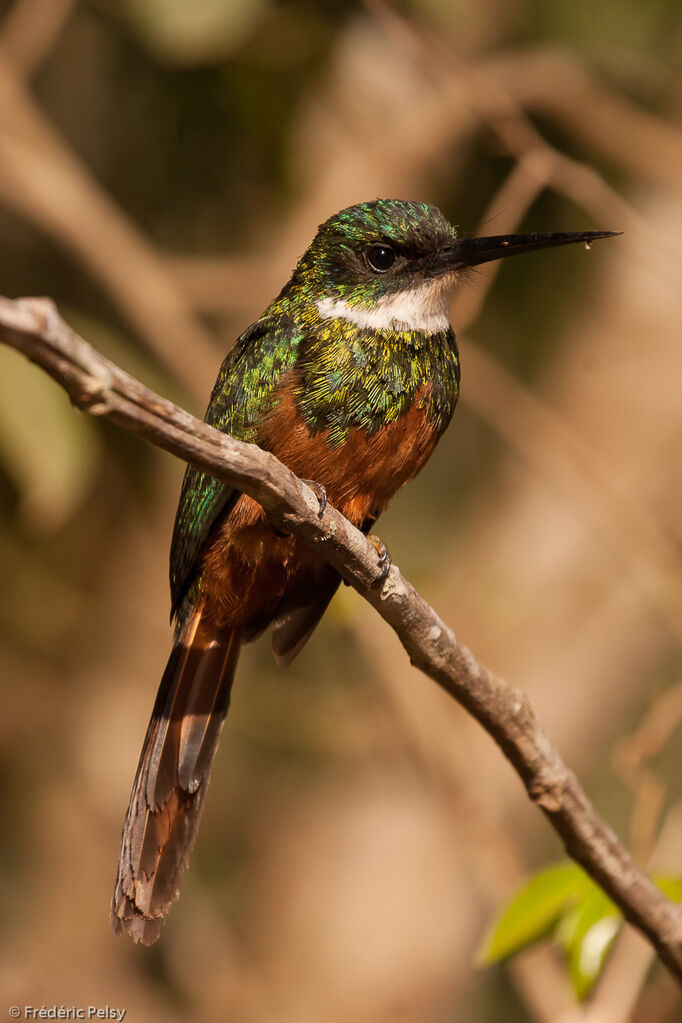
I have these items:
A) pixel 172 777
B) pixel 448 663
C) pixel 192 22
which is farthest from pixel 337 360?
pixel 192 22

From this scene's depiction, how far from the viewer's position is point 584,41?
3.74 meters

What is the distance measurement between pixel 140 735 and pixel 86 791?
12.2 inches

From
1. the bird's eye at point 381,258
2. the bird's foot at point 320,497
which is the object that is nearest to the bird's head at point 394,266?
the bird's eye at point 381,258

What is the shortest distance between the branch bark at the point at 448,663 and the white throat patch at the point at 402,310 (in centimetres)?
62

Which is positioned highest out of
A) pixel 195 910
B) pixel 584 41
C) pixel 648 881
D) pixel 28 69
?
pixel 28 69

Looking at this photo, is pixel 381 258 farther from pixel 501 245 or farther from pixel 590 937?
pixel 590 937

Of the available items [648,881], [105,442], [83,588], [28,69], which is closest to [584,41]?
[28,69]

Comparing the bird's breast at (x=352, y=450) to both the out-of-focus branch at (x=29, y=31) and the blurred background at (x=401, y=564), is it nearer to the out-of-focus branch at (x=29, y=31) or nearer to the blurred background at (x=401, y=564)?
the blurred background at (x=401, y=564)

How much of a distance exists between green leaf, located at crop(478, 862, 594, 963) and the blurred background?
1.06 meters

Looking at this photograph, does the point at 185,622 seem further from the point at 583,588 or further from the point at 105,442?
the point at 583,588

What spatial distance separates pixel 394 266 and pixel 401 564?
2.21m

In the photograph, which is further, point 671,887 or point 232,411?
point 232,411

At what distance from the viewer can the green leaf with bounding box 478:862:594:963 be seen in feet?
6.28

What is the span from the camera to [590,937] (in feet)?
6.11
